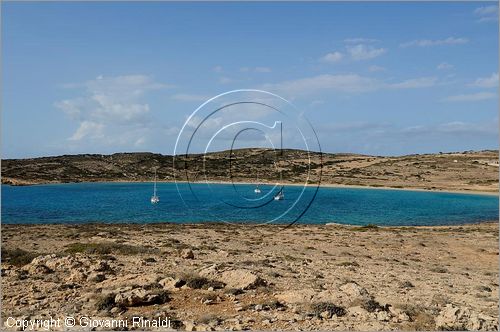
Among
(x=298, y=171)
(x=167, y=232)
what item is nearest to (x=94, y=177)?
(x=298, y=171)

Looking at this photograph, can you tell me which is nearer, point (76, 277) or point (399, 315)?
point (399, 315)

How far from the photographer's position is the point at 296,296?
13305 millimetres

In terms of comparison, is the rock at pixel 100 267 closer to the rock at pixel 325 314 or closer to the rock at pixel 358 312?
the rock at pixel 325 314

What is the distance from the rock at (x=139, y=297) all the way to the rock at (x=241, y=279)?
2.53m

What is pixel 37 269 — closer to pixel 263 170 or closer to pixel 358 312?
pixel 358 312

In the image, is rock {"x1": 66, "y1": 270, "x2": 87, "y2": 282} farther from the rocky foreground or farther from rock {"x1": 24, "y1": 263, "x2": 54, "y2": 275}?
rock {"x1": 24, "y1": 263, "x2": 54, "y2": 275}

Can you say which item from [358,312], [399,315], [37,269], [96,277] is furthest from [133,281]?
[399,315]

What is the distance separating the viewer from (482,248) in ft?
94.7

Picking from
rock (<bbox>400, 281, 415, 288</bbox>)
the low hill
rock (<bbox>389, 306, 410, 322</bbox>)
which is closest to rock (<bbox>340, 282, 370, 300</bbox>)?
rock (<bbox>389, 306, 410, 322</bbox>)

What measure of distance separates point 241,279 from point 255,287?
2.32 feet

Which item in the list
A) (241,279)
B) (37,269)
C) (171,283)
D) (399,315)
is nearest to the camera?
(399,315)

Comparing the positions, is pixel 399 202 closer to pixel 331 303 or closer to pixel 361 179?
pixel 361 179

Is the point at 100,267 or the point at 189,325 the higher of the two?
the point at 100,267

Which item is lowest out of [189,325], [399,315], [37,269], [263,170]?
[399,315]
